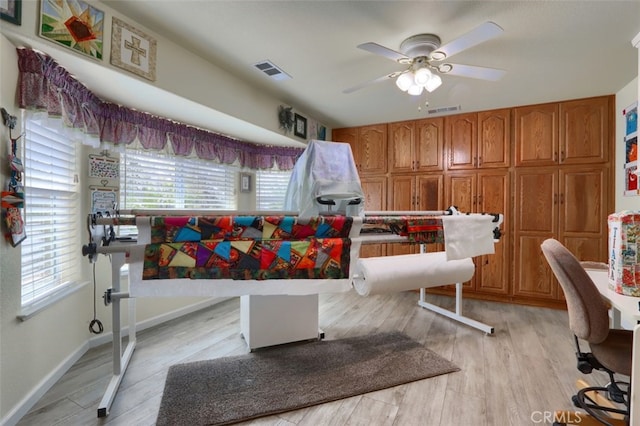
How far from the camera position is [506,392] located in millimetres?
1823

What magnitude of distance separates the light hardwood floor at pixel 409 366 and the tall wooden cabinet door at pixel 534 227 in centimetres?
32

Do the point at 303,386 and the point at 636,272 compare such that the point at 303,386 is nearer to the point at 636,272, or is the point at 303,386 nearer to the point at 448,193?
the point at 636,272

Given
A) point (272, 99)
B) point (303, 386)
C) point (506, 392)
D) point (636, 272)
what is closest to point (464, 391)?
point (506, 392)

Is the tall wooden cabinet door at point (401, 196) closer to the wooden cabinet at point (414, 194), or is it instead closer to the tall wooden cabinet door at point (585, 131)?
the wooden cabinet at point (414, 194)

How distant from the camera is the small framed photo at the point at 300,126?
3537 mm

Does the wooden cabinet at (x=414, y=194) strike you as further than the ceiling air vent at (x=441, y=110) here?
Yes

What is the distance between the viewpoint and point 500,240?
3543 mm

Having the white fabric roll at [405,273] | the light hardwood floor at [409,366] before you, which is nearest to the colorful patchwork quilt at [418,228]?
the white fabric roll at [405,273]

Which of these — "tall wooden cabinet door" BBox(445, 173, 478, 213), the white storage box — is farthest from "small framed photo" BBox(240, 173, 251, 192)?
the white storage box

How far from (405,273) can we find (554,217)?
7.34ft

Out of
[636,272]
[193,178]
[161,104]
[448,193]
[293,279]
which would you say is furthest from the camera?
[448,193]

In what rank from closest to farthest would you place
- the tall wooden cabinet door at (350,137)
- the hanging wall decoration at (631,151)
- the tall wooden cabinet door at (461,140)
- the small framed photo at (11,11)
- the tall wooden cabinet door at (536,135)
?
the small framed photo at (11,11) < the hanging wall decoration at (631,151) < the tall wooden cabinet door at (536,135) < the tall wooden cabinet door at (461,140) < the tall wooden cabinet door at (350,137)

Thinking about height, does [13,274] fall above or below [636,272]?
below

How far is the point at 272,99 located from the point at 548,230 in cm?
346
